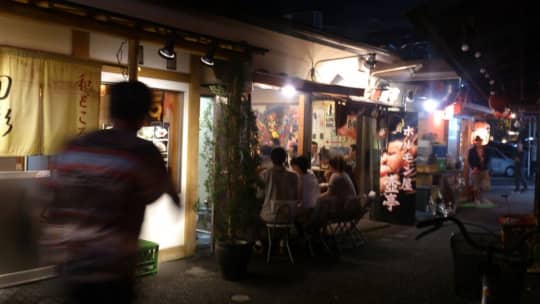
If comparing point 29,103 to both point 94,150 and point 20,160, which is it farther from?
point 94,150

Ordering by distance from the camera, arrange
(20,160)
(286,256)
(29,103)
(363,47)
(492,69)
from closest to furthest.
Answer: (29,103) → (20,160) → (286,256) → (363,47) → (492,69)

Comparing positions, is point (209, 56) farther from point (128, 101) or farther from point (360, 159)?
point (360, 159)

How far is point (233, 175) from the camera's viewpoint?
24.0 feet

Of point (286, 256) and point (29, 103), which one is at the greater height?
point (29, 103)

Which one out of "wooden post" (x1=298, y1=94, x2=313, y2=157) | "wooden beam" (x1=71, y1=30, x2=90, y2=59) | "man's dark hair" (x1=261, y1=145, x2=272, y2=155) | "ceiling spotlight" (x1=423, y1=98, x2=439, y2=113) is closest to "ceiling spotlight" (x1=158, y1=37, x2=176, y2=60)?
"wooden beam" (x1=71, y1=30, x2=90, y2=59)

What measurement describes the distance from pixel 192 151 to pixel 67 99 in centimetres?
234

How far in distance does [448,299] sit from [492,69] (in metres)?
8.06

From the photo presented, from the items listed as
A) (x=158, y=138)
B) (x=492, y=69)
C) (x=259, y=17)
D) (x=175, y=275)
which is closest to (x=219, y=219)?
(x=175, y=275)

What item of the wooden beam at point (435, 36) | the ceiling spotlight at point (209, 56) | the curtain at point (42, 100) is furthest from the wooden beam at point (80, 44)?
the wooden beam at point (435, 36)

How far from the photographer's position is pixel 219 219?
7.38m

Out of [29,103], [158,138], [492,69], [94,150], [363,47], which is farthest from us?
[492,69]

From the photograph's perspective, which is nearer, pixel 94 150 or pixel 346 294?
pixel 94 150

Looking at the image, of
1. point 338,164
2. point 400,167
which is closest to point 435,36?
point 338,164

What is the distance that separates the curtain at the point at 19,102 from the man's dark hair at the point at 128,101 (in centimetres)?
383
